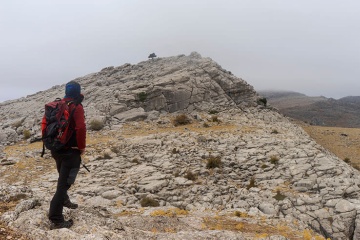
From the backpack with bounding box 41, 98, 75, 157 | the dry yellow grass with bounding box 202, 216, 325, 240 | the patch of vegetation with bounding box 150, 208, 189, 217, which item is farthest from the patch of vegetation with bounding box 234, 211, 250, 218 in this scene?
the backpack with bounding box 41, 98, 75, 157

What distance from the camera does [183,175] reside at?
15.6 m

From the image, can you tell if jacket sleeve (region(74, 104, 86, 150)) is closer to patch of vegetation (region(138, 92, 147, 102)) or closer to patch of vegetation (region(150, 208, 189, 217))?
patch of vegetation (region(150, 208, 189, 217))

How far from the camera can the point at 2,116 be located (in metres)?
33.0

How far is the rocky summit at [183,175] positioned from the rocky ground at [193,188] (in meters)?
0.05

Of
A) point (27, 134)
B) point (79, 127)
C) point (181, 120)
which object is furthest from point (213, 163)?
point (27, 134)

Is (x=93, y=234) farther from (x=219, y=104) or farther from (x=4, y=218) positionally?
(x=219, y=104)

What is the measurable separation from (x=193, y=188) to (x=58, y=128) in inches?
357

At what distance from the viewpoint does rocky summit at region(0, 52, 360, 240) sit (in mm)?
8219

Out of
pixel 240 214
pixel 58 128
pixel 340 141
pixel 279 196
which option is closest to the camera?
pixel 58 128

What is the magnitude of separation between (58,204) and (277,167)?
12.5 meters

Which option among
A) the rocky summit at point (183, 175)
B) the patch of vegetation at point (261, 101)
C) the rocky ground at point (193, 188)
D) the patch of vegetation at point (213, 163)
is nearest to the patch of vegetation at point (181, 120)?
the rocky summit at point (183, 175)

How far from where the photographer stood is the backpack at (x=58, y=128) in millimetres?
6266

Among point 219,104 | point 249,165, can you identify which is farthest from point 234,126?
point 249,165

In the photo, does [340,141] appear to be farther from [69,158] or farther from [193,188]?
[69,158]
